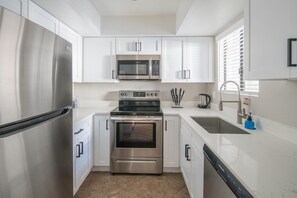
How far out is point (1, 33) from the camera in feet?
2.62

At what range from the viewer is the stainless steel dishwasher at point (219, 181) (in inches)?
34.9

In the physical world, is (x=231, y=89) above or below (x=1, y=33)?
below

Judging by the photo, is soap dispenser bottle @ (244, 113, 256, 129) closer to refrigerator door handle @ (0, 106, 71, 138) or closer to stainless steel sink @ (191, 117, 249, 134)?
stainless steel sink @ (191, 117, 249, 134)

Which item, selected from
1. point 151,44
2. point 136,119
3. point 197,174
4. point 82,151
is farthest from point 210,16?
point 82,151

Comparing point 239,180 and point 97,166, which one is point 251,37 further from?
point 97,166

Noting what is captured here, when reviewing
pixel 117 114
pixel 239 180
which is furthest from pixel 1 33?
pixel 117 114

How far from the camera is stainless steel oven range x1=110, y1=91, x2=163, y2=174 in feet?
9.29

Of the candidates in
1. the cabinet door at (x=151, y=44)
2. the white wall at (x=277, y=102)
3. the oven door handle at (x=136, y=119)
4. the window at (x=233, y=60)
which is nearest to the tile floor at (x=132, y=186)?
the oven door handle at (x=136, y=119)

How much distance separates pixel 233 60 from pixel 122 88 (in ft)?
6.06

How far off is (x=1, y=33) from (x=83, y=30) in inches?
87.5

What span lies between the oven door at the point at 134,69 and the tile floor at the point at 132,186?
1481 millimetres

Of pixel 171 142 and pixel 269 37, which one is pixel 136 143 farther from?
pixel 269 37

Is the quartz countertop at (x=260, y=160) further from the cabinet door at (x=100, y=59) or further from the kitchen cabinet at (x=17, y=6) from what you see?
the cabinet door at (x=100, y=59)

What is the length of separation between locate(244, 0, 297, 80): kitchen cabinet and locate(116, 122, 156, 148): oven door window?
1737 mm
